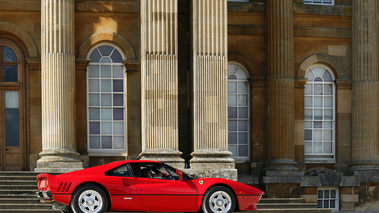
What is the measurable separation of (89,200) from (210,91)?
677 cm

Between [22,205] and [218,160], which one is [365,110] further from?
[22,205]

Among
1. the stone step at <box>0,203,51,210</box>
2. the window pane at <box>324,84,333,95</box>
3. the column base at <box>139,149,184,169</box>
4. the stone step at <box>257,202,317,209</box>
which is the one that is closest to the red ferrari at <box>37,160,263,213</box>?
the stone step at <box>0,203,51,210</box>

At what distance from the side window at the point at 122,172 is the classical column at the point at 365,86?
1179 centimetres

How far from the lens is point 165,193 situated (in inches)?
648

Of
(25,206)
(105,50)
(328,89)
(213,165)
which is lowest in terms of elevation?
(25,206)

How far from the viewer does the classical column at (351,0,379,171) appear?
25984mm

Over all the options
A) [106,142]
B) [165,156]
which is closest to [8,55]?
[106,142]

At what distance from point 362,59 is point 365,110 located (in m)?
1.84

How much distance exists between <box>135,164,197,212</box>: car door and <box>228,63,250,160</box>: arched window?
30.7 ft

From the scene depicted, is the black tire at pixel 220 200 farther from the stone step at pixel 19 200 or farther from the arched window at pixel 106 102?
the arched window at pixel 106 102

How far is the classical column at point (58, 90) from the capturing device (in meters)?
21.5

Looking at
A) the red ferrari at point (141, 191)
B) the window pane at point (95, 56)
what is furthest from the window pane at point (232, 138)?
the red ferrari at point (141, 191)

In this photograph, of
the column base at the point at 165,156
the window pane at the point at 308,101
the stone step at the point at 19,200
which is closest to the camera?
the stone step at the point at 19,200

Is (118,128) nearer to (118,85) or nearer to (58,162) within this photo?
(118,85)
